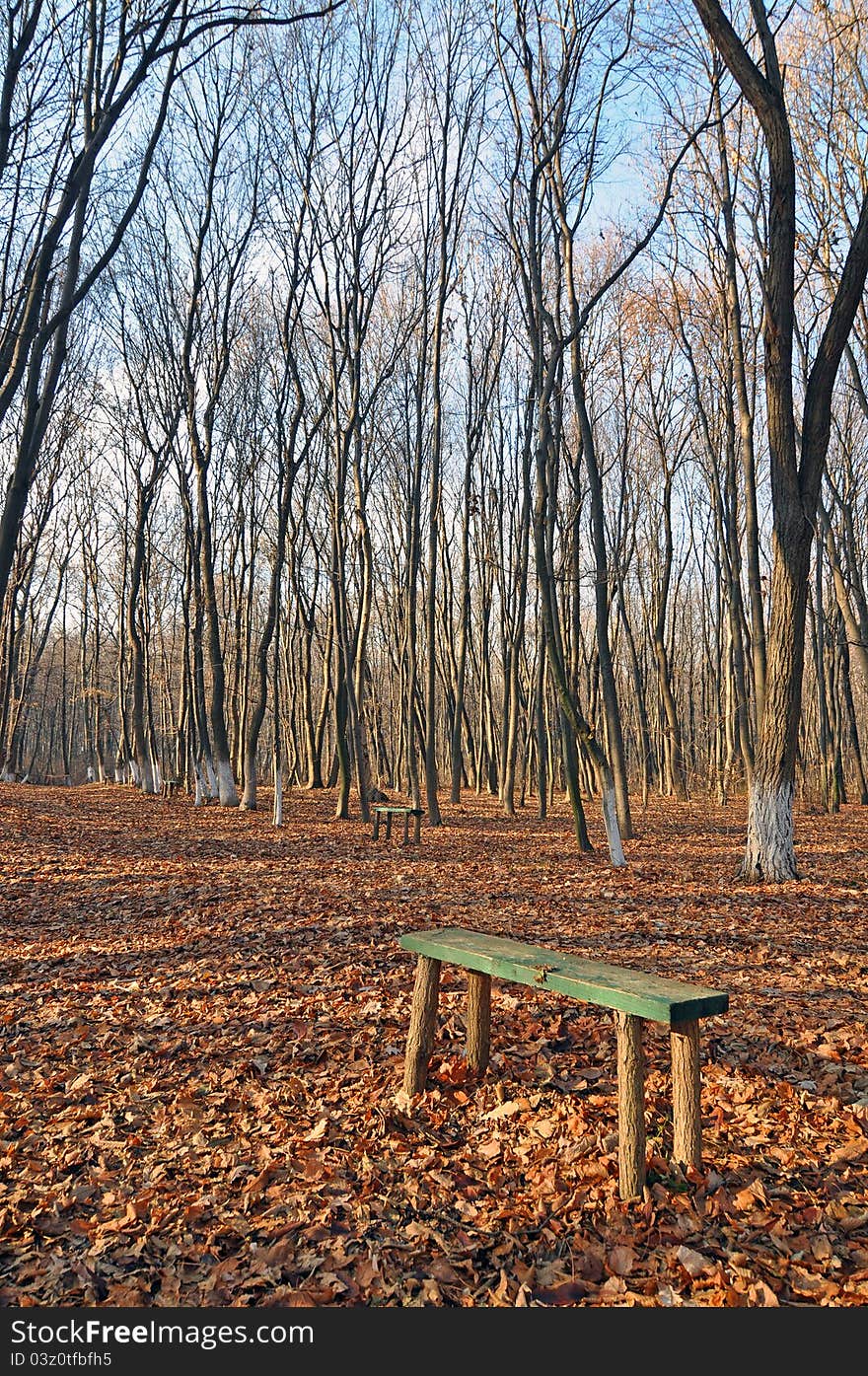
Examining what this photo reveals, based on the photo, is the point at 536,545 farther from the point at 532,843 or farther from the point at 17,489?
the point at 17,489

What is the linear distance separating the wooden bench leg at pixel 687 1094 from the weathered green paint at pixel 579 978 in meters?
0.08

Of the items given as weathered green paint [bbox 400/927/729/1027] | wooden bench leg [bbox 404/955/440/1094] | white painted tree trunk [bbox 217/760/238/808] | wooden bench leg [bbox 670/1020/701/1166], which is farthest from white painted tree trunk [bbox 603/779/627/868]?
white painted tree trunk [bbox 217/760/238/808]

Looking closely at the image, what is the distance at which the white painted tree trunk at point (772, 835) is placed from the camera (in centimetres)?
877

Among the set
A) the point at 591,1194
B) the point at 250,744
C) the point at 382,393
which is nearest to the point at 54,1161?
the point at 591,1194

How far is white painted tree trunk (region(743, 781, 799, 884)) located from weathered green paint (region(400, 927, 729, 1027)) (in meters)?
5.51

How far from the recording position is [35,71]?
858cm

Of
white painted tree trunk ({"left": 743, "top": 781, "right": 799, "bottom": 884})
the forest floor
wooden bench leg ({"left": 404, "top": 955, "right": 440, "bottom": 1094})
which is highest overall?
white painted tree trunk ({"left": 743, "top": 781, "right": 799, "bottom": 884})

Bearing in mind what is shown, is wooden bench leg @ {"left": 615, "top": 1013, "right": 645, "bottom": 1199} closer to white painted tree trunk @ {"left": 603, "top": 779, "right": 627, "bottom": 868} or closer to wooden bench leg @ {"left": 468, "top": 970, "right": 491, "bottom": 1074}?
wooden bench leg @ {"left": 468, "top": 970, "right": 491, "bottom": 1074}

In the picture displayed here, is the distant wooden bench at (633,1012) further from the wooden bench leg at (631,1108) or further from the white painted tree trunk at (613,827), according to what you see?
the white painted tree trunk at (613,827)

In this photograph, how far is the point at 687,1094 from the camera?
326 cm

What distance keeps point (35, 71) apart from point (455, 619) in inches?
931

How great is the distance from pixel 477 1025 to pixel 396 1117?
1.99 ft

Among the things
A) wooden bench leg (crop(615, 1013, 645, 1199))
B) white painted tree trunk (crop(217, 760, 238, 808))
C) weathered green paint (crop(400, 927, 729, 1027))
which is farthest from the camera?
white painted tree trunk (crop(217, 760, 238, 808))

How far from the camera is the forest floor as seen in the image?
2850mm
